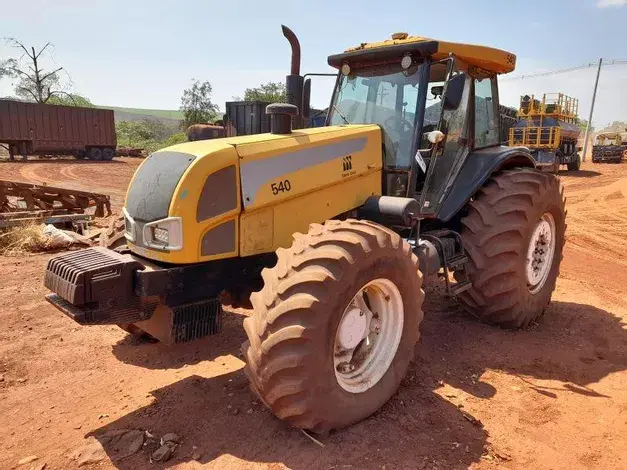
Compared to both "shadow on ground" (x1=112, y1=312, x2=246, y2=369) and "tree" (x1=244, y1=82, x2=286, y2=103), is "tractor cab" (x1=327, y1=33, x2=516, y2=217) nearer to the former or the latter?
"shadow on ground" (x1=112, y1=312, x2=246, y2=369)

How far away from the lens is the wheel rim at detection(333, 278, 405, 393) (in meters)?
3.10

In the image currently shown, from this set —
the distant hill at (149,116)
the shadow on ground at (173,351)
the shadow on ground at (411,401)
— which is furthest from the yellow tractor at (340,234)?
the distant hill at (149,116)

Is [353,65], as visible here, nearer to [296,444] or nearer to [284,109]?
[284,109]

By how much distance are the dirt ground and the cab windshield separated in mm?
1796

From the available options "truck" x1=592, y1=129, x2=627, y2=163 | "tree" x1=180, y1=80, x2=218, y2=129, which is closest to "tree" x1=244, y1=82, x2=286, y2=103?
"tree" x1=180, y1=80, x2=218, y2=129

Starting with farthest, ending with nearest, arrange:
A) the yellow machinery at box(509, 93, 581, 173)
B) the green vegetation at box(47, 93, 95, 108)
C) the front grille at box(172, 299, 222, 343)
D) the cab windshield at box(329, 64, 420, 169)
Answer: the green vegetation at box(47, 93, 95, 108)
the yellow machinery at box(509, 93, 581, 173)
the cab windshield at box(329, 64, 420, 169)
the front grille at box(172, 299, 222, 343)

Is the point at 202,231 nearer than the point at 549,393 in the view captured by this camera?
Yes

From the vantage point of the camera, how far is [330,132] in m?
3.88

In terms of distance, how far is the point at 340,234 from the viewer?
2949mm

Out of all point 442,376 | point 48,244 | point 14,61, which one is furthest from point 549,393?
point 14,61

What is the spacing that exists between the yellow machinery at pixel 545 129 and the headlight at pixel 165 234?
70.8 ft

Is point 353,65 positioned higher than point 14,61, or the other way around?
point 14,61

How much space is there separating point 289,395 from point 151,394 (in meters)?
1.36

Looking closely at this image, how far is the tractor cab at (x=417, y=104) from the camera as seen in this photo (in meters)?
4.26
